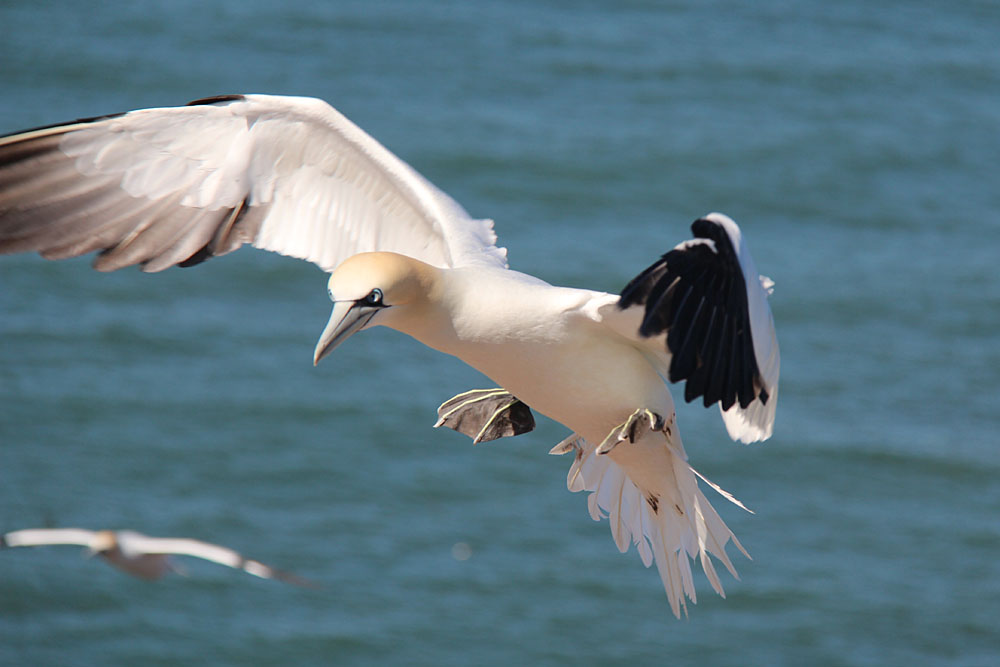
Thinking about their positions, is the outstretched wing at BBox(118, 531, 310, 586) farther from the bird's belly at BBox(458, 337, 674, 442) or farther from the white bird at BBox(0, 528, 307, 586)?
the bird's belly at BBox(458, 337, 674, 442)

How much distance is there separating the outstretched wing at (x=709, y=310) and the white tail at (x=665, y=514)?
67cm

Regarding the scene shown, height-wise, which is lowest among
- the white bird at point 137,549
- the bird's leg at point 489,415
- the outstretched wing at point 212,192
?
the white bird at point 137,549

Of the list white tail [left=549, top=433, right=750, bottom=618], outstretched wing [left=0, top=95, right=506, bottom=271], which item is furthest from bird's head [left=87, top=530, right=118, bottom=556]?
white tail [left=549, top=433, right=750, bottom=618]

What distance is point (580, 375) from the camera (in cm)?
388

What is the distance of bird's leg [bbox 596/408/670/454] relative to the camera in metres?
3.90

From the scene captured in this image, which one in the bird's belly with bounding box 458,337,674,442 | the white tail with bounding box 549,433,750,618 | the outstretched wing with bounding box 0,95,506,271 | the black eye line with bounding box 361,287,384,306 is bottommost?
the white tail with bounding box 549,433,750,618

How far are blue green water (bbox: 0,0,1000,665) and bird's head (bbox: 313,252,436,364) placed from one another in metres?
3.92

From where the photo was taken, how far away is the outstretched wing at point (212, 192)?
14.1 ft

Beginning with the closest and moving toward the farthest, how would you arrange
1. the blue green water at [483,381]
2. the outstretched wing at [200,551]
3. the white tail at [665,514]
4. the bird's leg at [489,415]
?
1. the outstretched wing at [200,551]
2. the white tail at [665,514]
3. the bird's leg at [489,415]
4. the blue green water at [483,381]

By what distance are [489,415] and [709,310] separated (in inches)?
49.0

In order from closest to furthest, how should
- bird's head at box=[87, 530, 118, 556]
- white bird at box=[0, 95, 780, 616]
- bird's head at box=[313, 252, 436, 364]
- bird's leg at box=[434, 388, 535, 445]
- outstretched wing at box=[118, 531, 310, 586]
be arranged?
outstretched wing at box=[118, 531, 310, 586] < bird's head at box=[87, 530, 118, 556] < bird's head at box=[313, 252, 436, 364] < white bird at box=[0, 95, 780, 616] < bird's leg at box=[434, 388, 535, 445]

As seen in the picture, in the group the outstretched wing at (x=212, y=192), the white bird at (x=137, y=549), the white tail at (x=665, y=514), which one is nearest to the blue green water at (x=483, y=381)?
the white tail at (x=665, y=514)

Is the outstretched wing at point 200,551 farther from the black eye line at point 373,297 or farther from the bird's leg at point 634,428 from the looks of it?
the bird's leg at point 634,428

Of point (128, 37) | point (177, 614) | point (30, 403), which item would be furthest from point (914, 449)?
point (128, 37)
